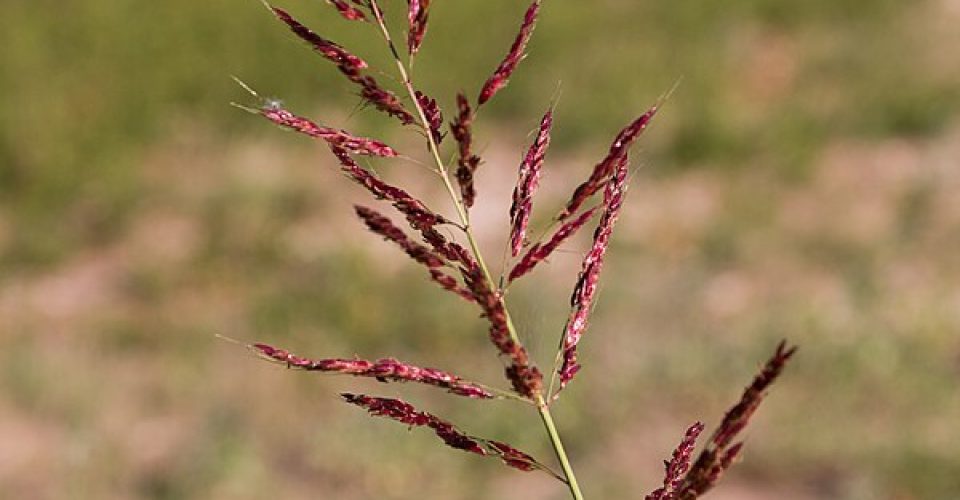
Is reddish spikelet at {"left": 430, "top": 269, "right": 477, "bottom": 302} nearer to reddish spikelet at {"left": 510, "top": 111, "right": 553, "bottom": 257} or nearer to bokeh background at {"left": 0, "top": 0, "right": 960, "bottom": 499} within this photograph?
reddish spikelet at {"left": 510, "top": 111, "right": 553, "bottom": 257}

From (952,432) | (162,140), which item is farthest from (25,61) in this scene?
(952,432)

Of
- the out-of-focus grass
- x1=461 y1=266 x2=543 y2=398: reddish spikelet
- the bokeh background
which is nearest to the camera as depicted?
x1=461 y1=266 x2=543 y2=398: reddish spikelet

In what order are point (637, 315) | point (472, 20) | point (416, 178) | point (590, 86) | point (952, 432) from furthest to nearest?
point (472, 20) → point (590, 86) → point (416, 178) → point (637, 315) → point (952, 432)

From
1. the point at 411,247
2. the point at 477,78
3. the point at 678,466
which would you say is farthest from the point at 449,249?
the point at 477,78

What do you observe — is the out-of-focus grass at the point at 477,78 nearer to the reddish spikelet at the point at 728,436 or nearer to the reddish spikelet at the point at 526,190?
the reddish spikelet at the point at 526,190

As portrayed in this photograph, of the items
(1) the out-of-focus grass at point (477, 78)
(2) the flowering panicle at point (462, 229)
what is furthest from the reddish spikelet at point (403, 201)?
(1) the out-of-focus grass at point (477, 78)

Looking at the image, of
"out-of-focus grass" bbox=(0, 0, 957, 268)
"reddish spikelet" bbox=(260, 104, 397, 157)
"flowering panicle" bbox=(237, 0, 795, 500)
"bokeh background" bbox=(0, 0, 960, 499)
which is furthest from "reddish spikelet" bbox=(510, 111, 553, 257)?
"out-of-focus grass" bbox=(0, 0, 957, 268)

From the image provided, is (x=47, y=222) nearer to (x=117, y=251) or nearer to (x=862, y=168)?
(x=117, y=251)
